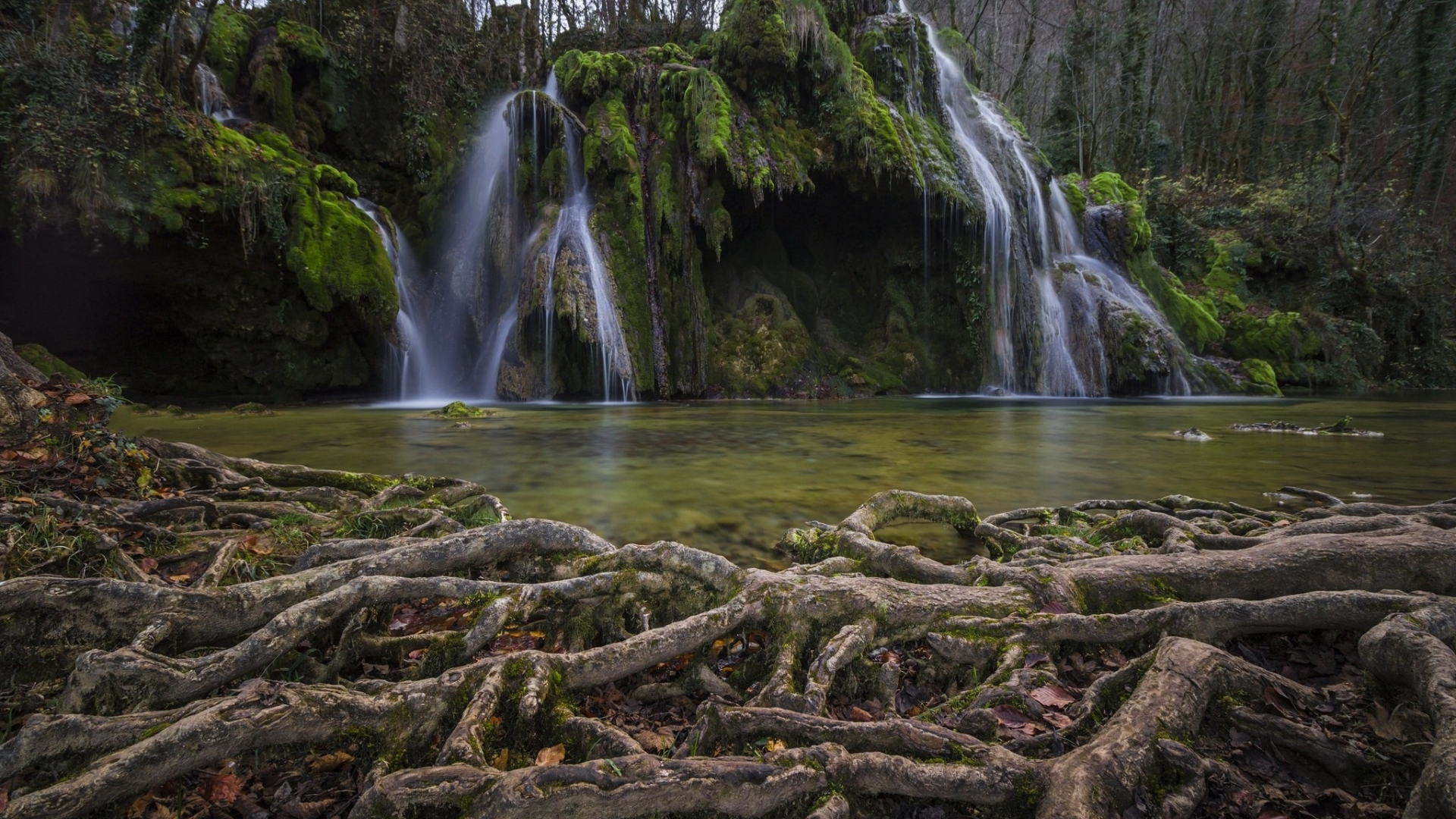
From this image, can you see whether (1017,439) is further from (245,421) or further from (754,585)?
(245,421)

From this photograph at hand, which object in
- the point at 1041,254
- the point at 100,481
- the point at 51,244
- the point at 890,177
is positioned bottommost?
the point at 100,481

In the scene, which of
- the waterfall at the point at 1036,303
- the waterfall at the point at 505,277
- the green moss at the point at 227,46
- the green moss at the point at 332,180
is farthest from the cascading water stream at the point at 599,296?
the waterfall at the point at 1036,303

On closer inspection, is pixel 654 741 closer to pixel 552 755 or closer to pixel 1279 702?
pixel 552 755

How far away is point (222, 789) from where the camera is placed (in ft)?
5.59

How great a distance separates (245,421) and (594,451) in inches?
283

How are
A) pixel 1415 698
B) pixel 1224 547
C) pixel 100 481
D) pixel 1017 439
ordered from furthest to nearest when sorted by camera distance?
1. pixel 1017 439
2. pixel 100 481
3. pixel 1224 547
4. pixel 1415 698

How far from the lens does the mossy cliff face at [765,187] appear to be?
16266mm

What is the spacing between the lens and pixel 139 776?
1.57 metres

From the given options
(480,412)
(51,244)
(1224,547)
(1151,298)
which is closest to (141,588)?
(1224,547)

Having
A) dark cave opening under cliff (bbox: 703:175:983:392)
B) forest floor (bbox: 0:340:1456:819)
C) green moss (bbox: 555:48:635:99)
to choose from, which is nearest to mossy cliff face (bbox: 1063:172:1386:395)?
dark cave opening under cliff (bbox: 703:175:983:392)

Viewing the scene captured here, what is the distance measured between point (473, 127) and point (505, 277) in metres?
5.61

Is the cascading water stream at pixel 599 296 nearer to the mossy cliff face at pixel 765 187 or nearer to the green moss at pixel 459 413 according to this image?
the mossy cliff face at pixel 765 187

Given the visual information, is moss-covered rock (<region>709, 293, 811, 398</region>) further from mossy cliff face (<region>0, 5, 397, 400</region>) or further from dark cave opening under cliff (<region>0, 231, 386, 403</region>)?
dark cave opening under cliff (<region>0, 231, 386, 403</region>)

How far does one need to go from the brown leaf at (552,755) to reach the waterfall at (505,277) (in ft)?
44.8
